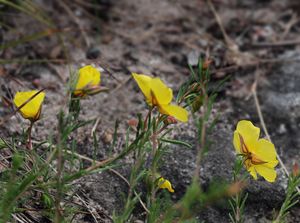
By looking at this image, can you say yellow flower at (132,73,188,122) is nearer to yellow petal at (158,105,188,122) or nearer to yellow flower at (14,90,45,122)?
yellow petal at (158,105,188,122)

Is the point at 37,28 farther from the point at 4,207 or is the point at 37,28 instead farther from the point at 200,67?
the point at 4,207

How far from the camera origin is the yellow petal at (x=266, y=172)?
1.87 meters

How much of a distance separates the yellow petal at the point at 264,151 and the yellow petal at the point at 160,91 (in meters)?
0.38

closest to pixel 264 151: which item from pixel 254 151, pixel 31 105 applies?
pixel 254 151

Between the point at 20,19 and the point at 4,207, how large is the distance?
1.81 m

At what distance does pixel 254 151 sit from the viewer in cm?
186

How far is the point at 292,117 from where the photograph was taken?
2.79 meters

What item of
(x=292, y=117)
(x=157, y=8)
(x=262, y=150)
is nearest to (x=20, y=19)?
(x=157, y=8)

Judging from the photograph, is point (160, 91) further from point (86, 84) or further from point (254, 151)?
point (254, 151)

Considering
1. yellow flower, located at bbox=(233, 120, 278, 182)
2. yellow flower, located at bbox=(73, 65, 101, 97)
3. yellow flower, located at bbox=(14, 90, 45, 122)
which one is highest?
yellow flower, located at bbox=(73, 65, 101, 97)

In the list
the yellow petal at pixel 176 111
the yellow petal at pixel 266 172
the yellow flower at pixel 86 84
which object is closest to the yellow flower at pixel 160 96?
the yellow petal at pixel 176 111

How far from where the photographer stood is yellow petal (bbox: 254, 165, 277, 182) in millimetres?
1869

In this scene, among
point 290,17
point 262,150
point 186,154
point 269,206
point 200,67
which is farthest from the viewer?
point 290,17

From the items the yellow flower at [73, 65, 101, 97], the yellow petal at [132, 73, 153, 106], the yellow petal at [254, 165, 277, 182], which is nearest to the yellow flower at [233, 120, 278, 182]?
the yellow petal at [254, 165, 277, 182]
